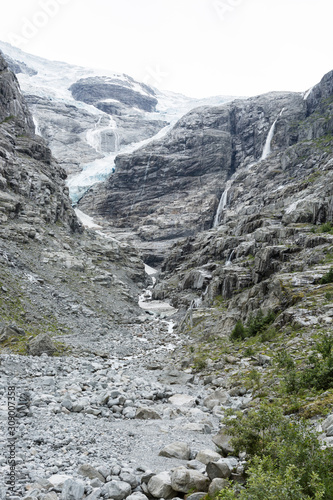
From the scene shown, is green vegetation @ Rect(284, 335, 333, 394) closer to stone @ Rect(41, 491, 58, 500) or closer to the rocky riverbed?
the rocky riverbed

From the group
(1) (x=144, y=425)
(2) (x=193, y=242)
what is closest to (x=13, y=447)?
(1) (x=144, y=425)

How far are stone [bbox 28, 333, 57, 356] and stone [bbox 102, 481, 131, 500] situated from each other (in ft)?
56.7

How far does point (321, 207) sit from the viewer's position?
4953 cm

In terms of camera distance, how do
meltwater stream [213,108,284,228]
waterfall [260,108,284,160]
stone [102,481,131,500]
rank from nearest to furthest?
stone [102,481,131,500] < meltwater stream [213,108,284,228] < waterfall [260,108,284,160]

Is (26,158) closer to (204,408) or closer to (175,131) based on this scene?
(204,408)

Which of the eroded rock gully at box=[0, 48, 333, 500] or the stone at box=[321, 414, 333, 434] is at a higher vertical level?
the stone at box=[321, 414, 333, 434]

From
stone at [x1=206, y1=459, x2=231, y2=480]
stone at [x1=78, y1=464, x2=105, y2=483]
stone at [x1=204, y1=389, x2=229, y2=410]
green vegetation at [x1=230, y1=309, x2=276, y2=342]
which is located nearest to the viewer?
stone at [x1=206, y1=459, x2=231, y2=480]

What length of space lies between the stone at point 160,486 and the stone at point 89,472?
1209 mm

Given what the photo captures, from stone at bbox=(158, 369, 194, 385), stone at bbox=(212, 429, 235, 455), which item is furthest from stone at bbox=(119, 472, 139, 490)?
stone at bbox=(158, 369, 194, 385)

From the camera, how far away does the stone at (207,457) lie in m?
7.80

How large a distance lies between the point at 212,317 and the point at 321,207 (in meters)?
26.3

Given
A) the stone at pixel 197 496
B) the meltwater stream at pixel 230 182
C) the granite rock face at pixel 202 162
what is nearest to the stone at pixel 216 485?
the stone at pixel 197 496

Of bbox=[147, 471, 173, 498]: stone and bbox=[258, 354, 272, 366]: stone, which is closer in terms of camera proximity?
bbox=[147, 471, 173, 498]: stone

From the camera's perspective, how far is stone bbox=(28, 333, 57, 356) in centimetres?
2212
